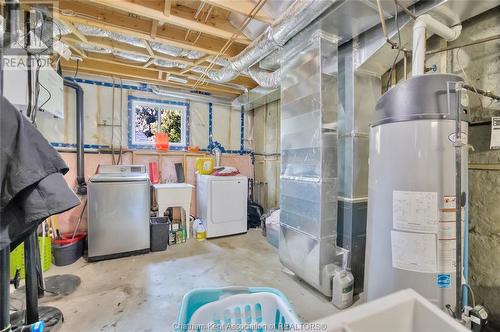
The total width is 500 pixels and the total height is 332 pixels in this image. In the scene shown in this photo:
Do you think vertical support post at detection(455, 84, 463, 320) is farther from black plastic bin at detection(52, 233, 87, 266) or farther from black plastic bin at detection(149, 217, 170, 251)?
black plastic bin at detection(52, 233, 87, 266)

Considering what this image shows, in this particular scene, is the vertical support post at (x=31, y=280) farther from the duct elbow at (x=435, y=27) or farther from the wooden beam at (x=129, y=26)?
the duct elbow at (x=435, y=27)

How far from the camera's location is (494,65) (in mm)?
1572

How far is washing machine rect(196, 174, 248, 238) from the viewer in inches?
144

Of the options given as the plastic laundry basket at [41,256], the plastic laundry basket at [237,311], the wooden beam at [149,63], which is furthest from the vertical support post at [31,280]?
the wooden beam at [149,63]

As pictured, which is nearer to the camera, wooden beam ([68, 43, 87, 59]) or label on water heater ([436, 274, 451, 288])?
label on water heater ([436, 274, 451, 288])

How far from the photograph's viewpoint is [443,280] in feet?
3.83

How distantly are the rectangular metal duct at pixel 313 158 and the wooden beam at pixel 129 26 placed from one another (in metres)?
1.01

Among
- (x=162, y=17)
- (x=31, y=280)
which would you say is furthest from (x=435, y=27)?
(x=31, y=280)

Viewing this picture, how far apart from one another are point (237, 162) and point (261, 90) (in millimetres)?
1598

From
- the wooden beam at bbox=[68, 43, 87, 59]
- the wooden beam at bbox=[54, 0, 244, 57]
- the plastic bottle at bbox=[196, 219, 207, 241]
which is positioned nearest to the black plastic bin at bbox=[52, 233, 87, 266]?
the plastic bottle at bbox=[196, 219, 207, 241]

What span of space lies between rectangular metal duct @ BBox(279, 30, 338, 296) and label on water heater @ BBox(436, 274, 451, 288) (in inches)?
36.4

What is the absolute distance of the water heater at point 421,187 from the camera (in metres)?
1.15

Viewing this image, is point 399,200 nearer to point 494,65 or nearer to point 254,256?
point 494,65

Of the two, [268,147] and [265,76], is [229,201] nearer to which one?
[268,147]
